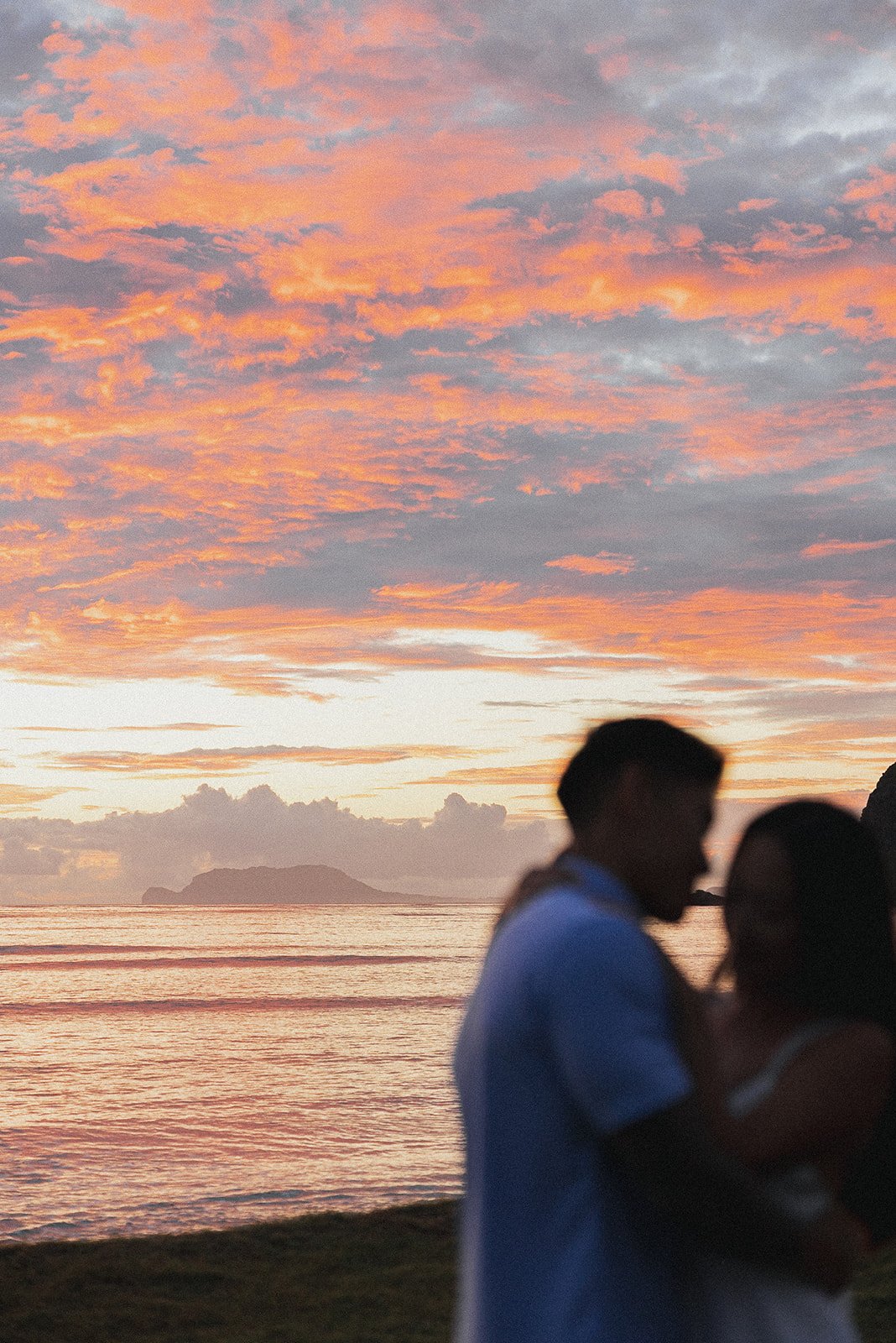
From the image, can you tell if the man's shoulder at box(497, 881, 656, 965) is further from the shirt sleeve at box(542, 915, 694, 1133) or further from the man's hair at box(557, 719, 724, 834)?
the man's hair at box(557, 719, 724, 834)

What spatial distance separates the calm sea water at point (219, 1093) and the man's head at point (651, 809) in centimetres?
133

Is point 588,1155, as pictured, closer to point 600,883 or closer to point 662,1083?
point 662,1083

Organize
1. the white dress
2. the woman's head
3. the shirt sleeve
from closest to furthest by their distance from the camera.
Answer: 1. the shirt sleeve
2. the white dress
3. the woman's head

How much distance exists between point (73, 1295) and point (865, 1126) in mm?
8315

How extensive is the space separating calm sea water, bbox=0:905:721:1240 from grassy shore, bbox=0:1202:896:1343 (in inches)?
84.9

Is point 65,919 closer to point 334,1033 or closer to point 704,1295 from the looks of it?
point 334,1033

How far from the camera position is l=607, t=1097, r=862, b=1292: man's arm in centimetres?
165

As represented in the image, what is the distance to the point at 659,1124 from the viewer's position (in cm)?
165

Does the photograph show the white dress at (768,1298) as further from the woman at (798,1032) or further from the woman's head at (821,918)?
the woman's head at (821,918)

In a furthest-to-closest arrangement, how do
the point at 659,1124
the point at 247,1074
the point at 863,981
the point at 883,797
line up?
the point at 883,797 → the point at 247,1074 → the point at 863,981 → the point at 659,1124

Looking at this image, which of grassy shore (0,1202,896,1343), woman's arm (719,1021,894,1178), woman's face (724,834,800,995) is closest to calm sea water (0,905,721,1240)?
woman's face (724,834,800,995)

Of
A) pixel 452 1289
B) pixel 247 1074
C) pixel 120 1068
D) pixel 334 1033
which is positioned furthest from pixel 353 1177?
pixel 334 1033

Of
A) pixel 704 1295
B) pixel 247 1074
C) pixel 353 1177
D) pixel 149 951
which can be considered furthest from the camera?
pixel 149 951

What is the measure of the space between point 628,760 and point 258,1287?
8206mm
